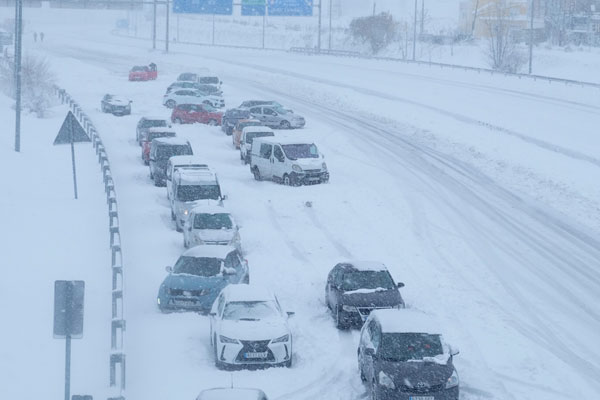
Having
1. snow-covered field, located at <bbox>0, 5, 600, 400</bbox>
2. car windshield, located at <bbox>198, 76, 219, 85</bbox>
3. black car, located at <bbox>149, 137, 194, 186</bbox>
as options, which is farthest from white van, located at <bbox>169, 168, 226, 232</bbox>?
car windshield, located at <bbox>198, 76, 219, 85</bbox>

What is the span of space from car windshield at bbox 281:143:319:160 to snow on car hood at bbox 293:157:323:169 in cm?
24

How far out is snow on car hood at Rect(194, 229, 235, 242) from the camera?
877 inches

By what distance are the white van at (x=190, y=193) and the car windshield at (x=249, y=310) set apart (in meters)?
9.56

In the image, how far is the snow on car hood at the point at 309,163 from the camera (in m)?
31.6

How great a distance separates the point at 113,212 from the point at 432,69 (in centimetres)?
5323

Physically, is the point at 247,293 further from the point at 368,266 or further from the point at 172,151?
the point at 172,151

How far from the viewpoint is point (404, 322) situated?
556 inches

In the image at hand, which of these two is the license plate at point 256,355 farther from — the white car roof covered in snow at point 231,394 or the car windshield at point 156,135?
the car windshield at point 156,135

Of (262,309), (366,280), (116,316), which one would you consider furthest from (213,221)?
(116,316)

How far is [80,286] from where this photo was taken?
1077 centimetres

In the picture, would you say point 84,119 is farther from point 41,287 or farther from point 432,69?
point 432,69

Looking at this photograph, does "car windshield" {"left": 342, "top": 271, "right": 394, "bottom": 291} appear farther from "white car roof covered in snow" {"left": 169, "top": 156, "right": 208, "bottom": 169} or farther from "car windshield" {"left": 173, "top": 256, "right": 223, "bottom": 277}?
"white car roof covered in snow" {"left": 169, "top": 156, "right": 208, "bottom": 169}

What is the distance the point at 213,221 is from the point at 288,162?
30.3ft

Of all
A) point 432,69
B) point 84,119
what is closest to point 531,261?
point 84,119
